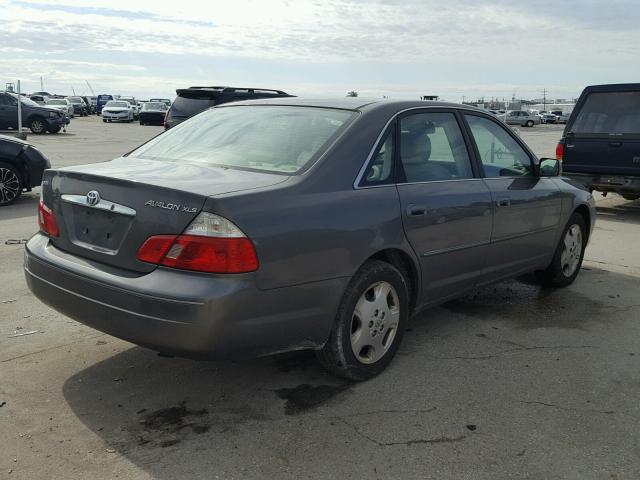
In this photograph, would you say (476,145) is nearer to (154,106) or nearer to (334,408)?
(334,408)

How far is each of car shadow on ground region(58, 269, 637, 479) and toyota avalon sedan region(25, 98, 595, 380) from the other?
0.87ft

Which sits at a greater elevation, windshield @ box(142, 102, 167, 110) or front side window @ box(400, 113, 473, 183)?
front side window @ box(400, 113, 473, 183)

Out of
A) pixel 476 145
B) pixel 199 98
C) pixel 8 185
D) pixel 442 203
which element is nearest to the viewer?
pixel 442 203

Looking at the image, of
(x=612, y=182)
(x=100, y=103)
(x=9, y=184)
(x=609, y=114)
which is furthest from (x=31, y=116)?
(x=100, y=103)

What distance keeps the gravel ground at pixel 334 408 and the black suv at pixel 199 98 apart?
7.98 meters

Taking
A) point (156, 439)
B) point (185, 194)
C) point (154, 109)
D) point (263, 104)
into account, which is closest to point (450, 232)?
point (263, 104)

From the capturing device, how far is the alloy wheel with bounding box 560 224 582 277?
5.82 meters

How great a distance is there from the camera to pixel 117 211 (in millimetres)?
3201

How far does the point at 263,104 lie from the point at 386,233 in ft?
4.42

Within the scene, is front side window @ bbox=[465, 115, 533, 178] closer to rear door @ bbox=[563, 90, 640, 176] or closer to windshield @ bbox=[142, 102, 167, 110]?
rear door @ bbox=[563, 90, 640, 176]

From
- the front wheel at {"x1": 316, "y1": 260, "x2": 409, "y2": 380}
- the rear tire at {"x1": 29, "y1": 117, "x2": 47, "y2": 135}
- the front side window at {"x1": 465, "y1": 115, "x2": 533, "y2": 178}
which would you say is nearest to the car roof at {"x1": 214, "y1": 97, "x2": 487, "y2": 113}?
the front side window at {"x1": 465, "y1": 115, "x2": 533, "y2": 178}

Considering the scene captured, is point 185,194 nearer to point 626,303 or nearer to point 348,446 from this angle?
point 348,446

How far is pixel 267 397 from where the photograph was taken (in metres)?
3.55

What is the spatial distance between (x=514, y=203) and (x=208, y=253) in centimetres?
274
